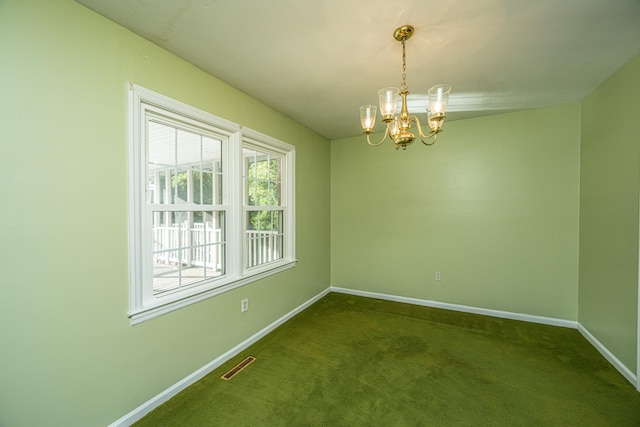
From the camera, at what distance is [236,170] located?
2367mm

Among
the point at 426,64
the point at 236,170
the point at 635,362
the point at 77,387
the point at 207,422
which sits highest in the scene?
the point at 426,64

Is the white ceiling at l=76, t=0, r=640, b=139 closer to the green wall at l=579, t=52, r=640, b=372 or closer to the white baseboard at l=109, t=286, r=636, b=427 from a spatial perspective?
the green wall at l=579, t=52, r=640, b=372

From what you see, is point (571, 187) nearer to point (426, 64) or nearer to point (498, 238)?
point (498, 238)

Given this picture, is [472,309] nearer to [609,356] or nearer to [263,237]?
[609,356]

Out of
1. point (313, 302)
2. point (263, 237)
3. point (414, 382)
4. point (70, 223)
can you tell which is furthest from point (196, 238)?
point (414, 382)

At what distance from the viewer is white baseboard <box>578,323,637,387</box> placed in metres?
1.93

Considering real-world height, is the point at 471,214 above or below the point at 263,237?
above

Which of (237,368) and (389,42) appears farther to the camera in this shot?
(237,368)

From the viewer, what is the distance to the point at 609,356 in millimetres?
2203

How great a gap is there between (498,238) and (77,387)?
406 cm

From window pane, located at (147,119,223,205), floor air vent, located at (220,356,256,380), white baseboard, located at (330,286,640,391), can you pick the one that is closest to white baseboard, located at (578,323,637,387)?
white baseboard, located at (330,286,640,391)

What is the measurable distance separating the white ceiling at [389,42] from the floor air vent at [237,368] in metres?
2.51

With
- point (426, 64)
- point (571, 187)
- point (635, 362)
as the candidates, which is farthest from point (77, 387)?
point (571, 187)

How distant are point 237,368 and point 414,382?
1467mm
